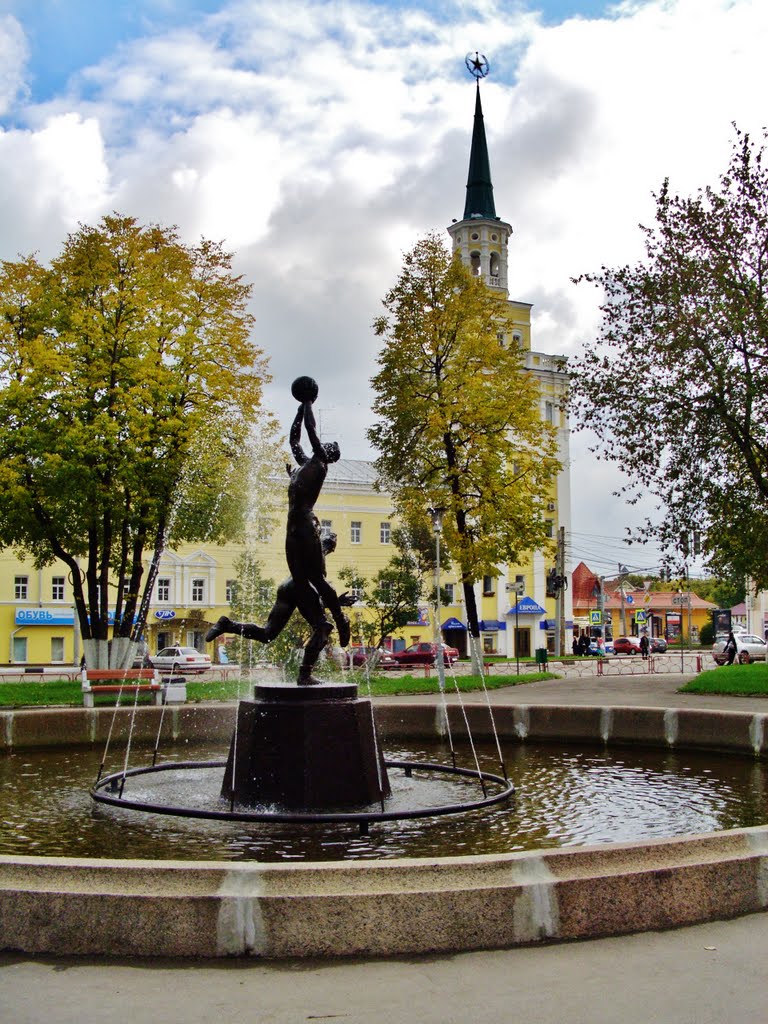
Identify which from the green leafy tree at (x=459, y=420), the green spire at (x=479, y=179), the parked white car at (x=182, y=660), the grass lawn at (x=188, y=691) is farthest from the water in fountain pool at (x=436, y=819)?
the green spire at (x=479, y=179)

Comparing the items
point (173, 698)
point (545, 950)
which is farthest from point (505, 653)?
point (545, 950)

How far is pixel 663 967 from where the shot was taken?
5.05 metres

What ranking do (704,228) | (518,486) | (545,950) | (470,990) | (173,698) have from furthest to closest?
(518,486) → (704,228) → (173,698) → (545,950) → (470,990)

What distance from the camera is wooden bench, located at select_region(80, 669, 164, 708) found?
19219mm

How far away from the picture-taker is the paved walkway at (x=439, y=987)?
4.50 meters

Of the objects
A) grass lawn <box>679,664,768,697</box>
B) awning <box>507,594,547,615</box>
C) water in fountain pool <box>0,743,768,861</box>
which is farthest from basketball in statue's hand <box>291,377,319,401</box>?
awning <box>507,594,547,615</box>

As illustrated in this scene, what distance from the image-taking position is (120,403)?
25.5 m

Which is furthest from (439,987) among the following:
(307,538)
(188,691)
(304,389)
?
(188,691)

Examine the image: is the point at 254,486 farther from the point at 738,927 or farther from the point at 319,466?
the point at 738,927

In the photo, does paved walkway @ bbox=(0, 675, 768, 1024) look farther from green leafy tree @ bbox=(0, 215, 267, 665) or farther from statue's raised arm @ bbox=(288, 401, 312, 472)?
green leafy tree @ bbox=(0, 215, 267, 665)

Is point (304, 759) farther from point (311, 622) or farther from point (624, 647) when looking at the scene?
point (624, 647)

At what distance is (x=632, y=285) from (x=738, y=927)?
24033 millimetres

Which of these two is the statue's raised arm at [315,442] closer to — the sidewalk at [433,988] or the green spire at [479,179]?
the sidewalk at [433,988]

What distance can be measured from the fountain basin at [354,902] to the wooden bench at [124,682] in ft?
43.2
